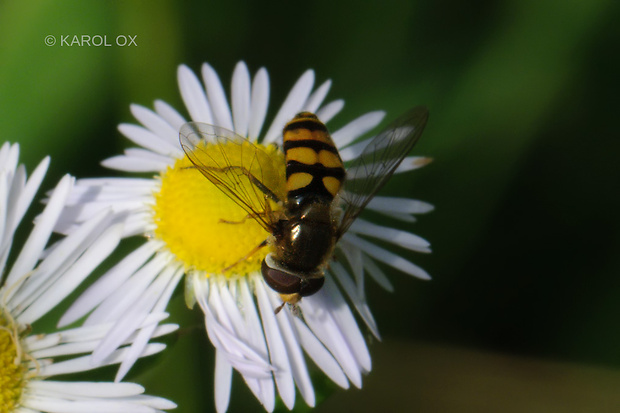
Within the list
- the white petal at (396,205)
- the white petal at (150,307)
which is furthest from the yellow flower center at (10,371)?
the white petal at (396,205)

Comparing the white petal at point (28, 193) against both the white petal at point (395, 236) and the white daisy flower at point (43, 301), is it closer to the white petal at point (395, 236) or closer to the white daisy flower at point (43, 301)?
the white daisy flower at point (43, 301)

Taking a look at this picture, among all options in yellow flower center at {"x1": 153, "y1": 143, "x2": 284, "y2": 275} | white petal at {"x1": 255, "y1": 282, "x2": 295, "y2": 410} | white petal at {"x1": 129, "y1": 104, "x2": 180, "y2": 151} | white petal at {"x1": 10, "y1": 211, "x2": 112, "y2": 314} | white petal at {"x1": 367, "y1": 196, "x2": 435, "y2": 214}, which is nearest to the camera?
white petal at {"x1": 255, "y1": 282, "x2": 295, "y2": 410}

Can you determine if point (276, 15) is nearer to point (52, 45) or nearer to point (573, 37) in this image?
point (52, 45)

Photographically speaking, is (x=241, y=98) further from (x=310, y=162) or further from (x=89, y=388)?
(x=89, y=388)

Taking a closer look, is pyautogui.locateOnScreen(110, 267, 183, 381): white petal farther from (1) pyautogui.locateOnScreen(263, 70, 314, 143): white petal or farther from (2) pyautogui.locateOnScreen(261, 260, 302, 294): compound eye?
(1) pyautogui.locateOnScreen(263, 70, 314, 143): white petal

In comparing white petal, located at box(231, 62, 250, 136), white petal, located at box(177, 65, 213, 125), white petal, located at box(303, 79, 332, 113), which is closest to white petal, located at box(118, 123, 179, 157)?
white petal, located at box(177, 65, 213, 125)

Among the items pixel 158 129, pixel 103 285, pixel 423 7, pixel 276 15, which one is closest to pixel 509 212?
pixel 423 7
